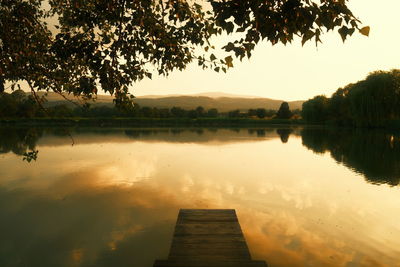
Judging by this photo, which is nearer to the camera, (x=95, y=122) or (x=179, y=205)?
(x=179, y=205)

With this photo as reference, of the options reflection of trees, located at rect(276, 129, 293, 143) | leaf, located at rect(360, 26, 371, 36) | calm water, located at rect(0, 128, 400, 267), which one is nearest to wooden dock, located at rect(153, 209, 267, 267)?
calm water, located at rect(0, 128, 400, 267)

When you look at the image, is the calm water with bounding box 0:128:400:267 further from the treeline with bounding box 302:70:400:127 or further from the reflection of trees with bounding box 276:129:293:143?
the treeline with bounding box 302:70:400:127

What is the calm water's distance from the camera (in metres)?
8.63

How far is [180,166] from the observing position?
75.0 ft

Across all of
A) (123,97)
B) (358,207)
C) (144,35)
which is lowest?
(358,207)

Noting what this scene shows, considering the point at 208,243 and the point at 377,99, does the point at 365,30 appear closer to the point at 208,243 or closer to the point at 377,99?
the point at 208,243

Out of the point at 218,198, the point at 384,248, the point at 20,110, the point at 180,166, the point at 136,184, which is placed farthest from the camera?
the point at 20,110

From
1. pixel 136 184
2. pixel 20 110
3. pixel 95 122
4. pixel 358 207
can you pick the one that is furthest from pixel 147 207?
pixel 20 110

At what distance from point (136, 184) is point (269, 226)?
8499 millimetres

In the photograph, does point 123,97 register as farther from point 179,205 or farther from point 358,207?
point 358,207

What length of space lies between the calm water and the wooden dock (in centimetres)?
83

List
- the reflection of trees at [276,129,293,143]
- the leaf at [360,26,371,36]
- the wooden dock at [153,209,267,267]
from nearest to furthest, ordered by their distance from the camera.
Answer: the leaf at [360,26,371,36] → the wooden dock at [153,209,267,267] → the reflection of trees at [276,129,293,143]

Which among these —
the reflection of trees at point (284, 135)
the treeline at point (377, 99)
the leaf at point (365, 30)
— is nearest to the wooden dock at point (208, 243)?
the leaf at point (365, 30)

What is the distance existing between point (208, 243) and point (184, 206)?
5510mm
